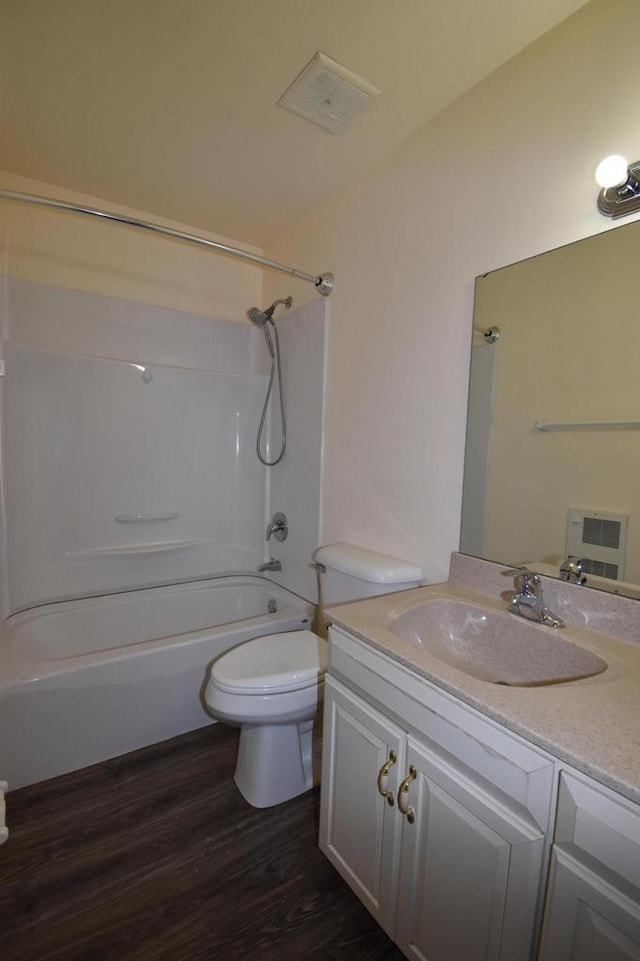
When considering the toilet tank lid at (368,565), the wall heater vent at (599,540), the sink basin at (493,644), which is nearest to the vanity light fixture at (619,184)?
the wall heater vent at (599,540)

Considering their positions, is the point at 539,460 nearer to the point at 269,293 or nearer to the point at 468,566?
the point at 468,566

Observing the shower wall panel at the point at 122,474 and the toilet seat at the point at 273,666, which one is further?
the shower wall panel at the point at 122,474

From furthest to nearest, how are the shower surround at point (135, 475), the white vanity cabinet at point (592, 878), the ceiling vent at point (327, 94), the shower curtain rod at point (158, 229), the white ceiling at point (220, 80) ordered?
the shower surround at point (135, 475) < the shower curtain rod at point (158, 229) < the ceiling vent at point (327, 94) < the white ceiling at point (220, 80) < the white vanity cabinet at point (592, 878)

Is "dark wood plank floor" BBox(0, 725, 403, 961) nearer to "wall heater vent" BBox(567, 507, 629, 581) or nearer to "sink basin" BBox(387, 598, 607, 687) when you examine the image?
"sink basin" BBox(387, 598, 607, 687)

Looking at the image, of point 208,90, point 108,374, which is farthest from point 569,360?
point 108,374

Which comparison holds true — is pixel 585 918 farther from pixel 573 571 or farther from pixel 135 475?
pixel 135 475

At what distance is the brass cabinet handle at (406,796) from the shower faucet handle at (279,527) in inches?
63.3

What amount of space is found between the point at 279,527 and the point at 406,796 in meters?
1.67

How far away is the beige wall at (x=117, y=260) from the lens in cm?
196

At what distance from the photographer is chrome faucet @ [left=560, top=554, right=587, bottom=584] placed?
3.63 feet

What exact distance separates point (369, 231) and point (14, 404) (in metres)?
1.74

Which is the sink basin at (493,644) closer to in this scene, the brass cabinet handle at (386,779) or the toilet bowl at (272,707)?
the brass cabinet handle at (386,779)

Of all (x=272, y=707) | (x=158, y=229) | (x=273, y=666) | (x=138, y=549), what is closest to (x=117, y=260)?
(x=158, y=229)

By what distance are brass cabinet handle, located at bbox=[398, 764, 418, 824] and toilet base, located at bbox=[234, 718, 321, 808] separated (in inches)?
25.4
